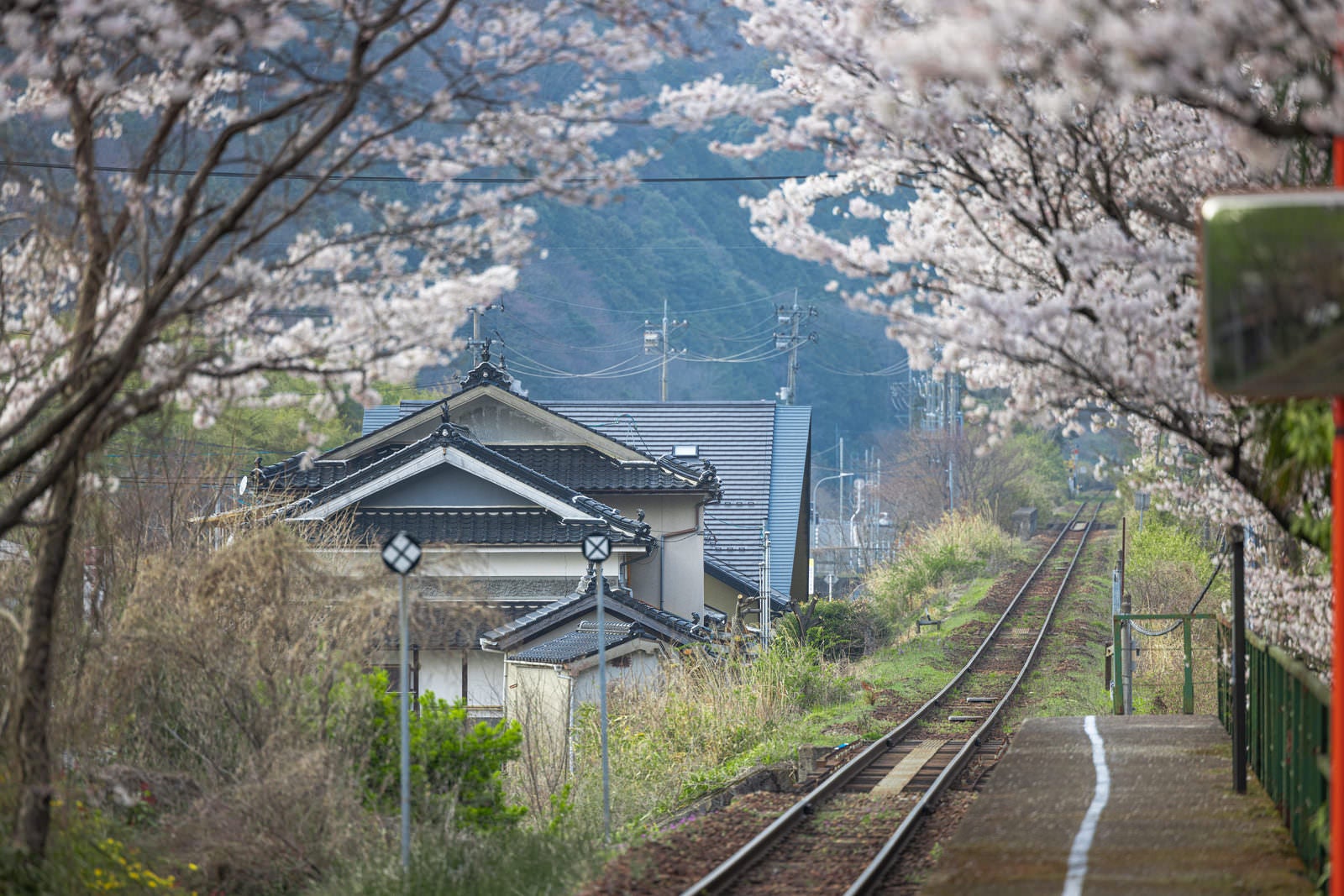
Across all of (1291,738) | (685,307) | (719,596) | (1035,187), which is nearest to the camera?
(1035,187)

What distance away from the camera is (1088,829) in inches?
312

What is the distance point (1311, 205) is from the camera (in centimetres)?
373

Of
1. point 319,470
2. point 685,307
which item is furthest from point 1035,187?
point 685,307

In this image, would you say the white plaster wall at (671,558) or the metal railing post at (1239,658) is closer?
the metal railing post at (1239,658)

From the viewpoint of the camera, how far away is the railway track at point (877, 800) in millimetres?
9016

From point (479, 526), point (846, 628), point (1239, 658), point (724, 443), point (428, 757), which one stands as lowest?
point (846, 628)

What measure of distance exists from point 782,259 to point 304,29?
84727mm

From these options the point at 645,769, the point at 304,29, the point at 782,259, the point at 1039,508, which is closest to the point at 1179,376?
the point at 304,29

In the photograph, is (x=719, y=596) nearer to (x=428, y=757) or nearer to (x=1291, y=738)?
(x=428, y=757)

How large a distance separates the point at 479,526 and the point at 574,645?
4.60 m

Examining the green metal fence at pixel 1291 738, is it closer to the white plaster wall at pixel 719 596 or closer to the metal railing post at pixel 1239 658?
the metal railing post at pixel 1239 658

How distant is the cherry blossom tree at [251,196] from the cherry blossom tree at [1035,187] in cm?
83

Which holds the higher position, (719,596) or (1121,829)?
(719,596)

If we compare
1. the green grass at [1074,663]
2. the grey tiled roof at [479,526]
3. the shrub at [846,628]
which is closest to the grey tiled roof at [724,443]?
the shrub at [846,628]
